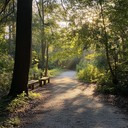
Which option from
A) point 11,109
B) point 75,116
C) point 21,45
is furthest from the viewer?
point 21,45

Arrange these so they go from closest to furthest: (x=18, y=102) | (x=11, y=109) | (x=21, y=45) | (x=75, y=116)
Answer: (x=75, y=116) < (x=11, y=109) < (x=18, y=102) < (x=21, y=45)

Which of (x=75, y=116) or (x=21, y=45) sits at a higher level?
(x=21, y=45)

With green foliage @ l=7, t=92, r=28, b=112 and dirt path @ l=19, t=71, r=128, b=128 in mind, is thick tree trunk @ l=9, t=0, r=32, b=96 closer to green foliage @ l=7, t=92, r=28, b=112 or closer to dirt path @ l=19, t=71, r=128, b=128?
green foliage @ l=7, t=92, r=28, b=112

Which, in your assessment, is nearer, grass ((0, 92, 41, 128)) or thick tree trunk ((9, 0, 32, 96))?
grass ((0, 92, 41, 128))

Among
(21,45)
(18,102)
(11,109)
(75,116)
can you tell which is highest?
(21,45)

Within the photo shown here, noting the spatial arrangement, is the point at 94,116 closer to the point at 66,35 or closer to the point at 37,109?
the point at 37,109

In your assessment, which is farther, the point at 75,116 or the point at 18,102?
the point at 18,102

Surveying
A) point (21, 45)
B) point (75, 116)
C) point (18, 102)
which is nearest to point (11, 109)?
point (18, 102)

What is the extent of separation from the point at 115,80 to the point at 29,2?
7090mm

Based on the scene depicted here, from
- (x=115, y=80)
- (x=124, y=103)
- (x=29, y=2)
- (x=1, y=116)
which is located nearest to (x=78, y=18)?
(x=115, y=80)

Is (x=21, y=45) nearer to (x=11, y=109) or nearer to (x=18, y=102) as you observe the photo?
(x=18, y=102)

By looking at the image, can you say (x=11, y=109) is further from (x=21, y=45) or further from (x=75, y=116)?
(x=21, y=45)

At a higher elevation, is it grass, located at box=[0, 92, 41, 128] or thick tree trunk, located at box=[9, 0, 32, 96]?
thick tree trunk, located at box=[9, 0, 32, 96]

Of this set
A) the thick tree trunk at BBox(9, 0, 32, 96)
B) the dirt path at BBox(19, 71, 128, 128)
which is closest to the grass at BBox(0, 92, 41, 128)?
the dirt path at BBox(19, 71, 128, 128)
